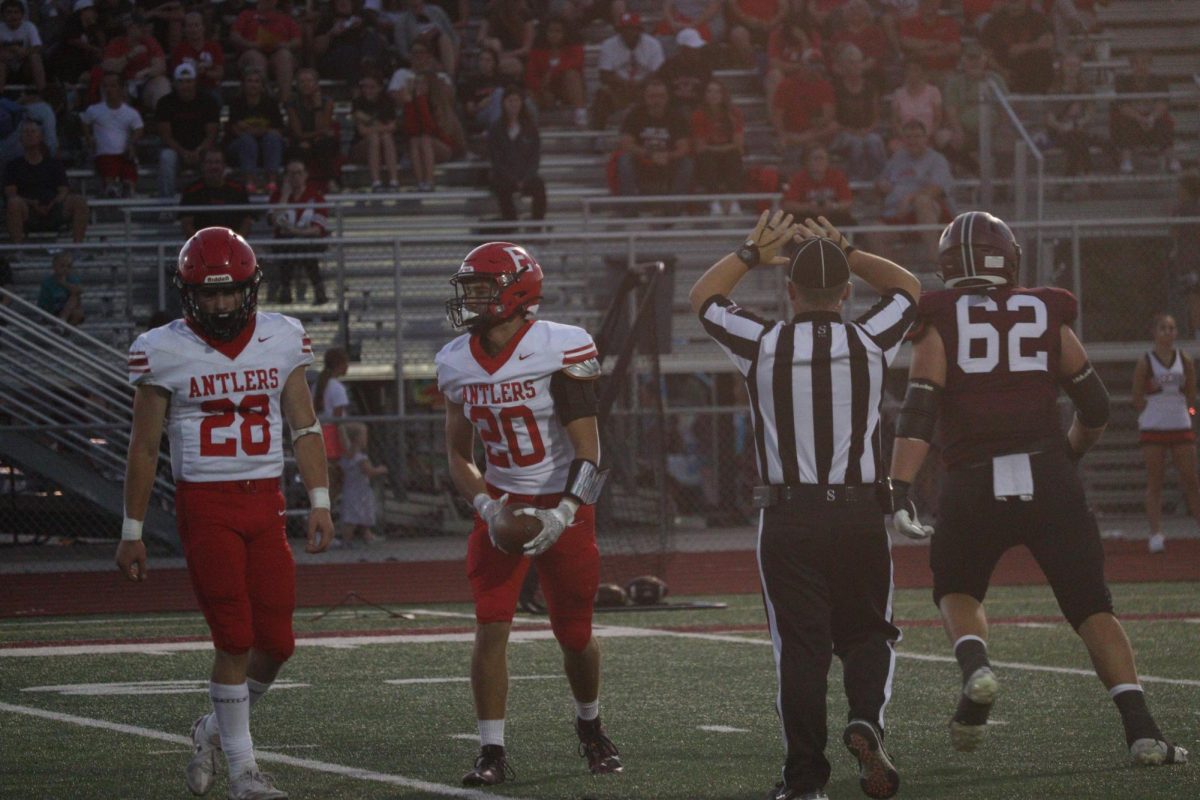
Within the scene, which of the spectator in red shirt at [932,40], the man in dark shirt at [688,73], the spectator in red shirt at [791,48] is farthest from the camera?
the spectator in red shirt at [932,40]

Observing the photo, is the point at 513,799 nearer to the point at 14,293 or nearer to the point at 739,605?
the point at 739,605

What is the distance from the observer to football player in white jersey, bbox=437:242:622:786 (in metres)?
6.22

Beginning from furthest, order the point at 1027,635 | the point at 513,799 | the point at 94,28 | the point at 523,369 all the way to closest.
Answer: the point at 94,28, the point at 1027,635, the point at 523,369, the point at 513,799

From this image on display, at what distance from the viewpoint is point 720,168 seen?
19.1 meters

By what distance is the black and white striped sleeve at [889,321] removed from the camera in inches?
224

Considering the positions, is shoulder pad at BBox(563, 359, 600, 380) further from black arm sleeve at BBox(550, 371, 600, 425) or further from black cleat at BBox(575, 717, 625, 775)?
black cleat at BBox(575, 717, 625, 775)

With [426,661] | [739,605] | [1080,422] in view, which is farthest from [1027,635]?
[1080,422]

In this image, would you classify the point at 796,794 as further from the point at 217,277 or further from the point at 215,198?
the point at 215,198

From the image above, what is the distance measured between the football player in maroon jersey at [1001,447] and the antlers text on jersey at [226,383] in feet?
6.64

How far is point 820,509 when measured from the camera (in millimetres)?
5504

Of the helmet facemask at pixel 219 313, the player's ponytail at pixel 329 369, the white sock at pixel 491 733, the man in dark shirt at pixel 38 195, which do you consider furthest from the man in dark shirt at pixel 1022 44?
the helmet facemask at pixel 219 313

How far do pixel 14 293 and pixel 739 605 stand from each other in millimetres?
8104

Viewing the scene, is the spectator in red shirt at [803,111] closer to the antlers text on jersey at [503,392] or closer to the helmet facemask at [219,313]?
the antlers text on jersey at [503,392]

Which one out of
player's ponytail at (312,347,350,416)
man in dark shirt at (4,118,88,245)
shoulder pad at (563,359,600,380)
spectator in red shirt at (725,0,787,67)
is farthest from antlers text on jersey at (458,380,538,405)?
spectator in red shirt at (725,0,787,67)
